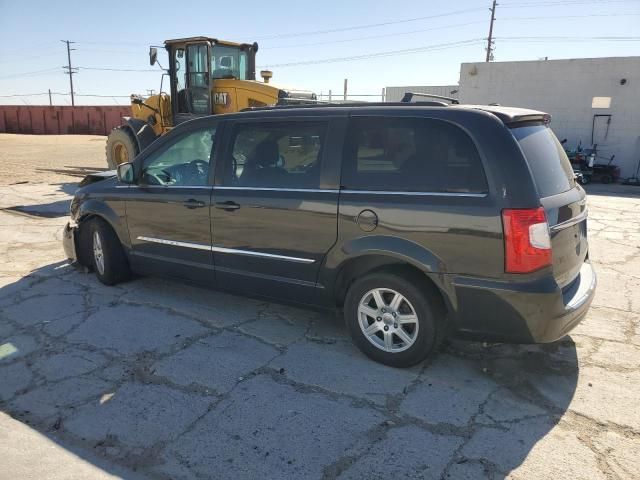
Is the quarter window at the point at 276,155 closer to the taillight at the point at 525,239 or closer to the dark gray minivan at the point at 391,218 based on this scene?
the dark gray minivan at the point at 391,218

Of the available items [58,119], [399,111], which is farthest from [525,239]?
[58,119]

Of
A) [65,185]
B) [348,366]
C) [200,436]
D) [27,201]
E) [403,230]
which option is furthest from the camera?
[65,185]

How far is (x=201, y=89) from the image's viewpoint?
35.2ft

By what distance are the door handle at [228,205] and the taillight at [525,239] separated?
2.05 m

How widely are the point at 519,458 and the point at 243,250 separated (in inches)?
94.9

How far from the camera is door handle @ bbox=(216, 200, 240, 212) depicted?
13.0 ft

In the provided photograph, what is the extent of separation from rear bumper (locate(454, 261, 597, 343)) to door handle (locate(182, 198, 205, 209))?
2214mm

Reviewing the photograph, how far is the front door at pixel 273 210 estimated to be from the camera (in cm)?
361

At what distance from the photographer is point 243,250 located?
400 centimetres

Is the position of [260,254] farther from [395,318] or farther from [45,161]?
[45,161]

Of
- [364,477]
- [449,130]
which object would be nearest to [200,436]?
[364,477]

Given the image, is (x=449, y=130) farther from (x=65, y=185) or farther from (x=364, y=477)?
(x=65, y=185)

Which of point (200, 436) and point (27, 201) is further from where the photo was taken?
point (27, 201)

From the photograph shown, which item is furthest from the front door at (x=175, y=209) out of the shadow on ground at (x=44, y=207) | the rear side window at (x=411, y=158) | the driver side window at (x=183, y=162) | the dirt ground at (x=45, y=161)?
the dirt ground at (x=45, y=161)
